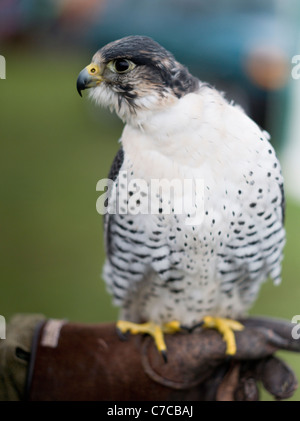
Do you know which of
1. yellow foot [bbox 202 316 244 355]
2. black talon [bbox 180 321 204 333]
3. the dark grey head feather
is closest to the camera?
the dark grey head feather

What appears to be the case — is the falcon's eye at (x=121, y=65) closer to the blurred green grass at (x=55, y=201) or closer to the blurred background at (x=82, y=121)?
the blurred background at (x=82, y=121)

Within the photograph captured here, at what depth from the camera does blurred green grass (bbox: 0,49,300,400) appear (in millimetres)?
3414

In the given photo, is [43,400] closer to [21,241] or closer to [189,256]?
[189,256]

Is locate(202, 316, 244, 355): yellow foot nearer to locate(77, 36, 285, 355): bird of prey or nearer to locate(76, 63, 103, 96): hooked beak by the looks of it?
locate(77, 36, 285, 355): bird of prey

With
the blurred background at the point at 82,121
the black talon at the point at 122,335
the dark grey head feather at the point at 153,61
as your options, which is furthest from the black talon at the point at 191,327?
the dark grey head feather at the point at 153,61

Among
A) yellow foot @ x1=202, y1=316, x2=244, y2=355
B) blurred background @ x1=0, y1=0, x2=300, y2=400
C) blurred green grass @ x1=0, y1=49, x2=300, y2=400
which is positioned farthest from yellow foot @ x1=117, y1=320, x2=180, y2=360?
blurred green grass @ x1=0, y1=49, x2=300, y2=400

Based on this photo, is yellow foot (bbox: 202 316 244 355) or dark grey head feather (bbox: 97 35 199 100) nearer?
dark grey head feather (bbox: 97 35 199 100)

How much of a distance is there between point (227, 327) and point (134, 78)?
924mm

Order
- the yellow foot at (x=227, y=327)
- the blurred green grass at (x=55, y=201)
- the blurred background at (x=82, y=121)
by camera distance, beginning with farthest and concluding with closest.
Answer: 1. the blurred green grass at (x=55, y=201)
2. the blurred background at (x=82, y=121)
3. the yellow foot at (x=227, y=327)

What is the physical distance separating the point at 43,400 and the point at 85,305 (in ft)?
5.70

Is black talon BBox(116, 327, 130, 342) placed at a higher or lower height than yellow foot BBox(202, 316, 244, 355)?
lower

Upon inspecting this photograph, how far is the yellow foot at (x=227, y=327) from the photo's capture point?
70.1 inches

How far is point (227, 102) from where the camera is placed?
1451 mm

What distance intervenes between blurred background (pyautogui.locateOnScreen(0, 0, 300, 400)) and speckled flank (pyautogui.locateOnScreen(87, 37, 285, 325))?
1.66ft
